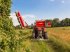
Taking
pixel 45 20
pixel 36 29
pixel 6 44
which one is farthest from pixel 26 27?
pixel 6 44

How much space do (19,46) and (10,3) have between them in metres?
2.68

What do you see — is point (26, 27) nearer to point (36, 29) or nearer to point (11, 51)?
point (36, 29)

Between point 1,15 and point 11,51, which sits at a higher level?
point 1,15

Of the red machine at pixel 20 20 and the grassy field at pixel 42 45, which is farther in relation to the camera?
the red machine at pixel 20 20

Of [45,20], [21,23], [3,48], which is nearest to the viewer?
[3,48]

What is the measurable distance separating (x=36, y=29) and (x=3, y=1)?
55.7ft

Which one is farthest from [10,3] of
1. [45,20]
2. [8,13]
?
[45,20]

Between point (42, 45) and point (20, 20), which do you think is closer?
point (42, 45)

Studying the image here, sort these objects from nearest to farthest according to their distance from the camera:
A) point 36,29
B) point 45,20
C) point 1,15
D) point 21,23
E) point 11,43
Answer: point 11,43 < point 1,15 < point 36,29 < point 45,20 < point 21,23

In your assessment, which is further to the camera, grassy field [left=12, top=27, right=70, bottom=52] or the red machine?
the red machine

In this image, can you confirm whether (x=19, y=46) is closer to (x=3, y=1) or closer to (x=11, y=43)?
(x=11, y=43)

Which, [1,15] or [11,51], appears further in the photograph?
[1,15]

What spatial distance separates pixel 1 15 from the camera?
14969mm

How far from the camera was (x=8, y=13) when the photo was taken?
1564 cm
